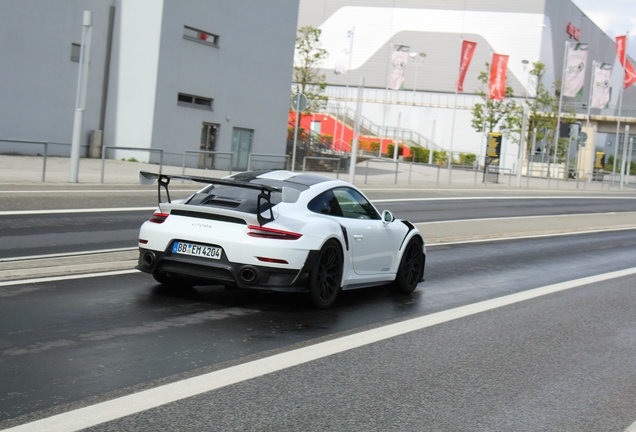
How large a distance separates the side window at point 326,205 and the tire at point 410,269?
1.48 m

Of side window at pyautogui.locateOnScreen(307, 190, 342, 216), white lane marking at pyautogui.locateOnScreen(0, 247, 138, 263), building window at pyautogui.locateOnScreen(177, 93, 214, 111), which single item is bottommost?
white lane marking at pyautogui.locateOnScreen(0, 247, 138, 263)

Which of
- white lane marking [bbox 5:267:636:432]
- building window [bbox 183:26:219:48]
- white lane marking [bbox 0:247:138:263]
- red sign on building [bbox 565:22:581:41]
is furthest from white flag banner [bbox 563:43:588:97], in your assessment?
white lane marking [bbox 5:267:636:432]

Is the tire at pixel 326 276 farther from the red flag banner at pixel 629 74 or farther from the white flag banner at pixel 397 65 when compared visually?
the red flag banner at pixel 629 74

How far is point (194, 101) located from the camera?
3769 cm

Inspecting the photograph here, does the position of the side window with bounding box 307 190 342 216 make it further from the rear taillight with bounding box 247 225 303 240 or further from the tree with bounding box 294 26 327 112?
the tree with bounding box 294 26 327 112

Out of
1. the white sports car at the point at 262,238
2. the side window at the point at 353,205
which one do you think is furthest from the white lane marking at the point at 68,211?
the side window at the point at 353,205

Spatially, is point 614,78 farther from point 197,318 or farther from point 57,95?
point 197,318

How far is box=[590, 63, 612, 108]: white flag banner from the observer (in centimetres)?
6456

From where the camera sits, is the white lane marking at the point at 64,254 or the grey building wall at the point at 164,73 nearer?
the white lane marking at the point at 64,254

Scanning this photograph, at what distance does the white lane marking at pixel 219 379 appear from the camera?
4.25 m

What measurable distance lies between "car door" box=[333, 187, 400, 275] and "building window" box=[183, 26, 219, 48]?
96.3ft

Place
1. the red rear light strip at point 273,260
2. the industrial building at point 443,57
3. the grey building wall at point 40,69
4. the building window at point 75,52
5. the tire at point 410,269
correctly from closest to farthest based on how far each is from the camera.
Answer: the red rear light strip at point 273,260
the tire at point 410,269
the grey building wall at point 40,69
the building window at point 75,52
the industrial building at point 443,57

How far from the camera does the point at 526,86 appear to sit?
81.9m

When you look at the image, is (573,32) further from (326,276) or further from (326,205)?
(326,276)
